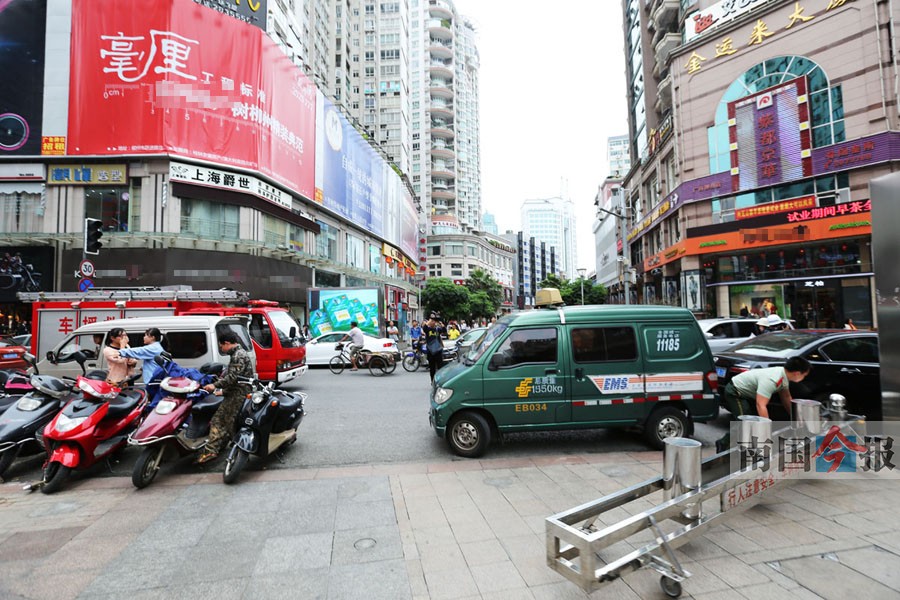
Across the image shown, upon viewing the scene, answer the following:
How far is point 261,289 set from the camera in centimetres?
2398

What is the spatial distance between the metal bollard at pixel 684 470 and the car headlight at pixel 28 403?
22.6 feet

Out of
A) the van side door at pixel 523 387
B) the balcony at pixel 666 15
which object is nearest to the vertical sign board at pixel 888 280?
the van side door at pixel 523 387

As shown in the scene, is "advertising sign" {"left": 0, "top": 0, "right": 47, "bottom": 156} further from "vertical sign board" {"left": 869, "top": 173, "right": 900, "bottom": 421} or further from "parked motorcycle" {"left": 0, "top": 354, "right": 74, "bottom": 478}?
"vertical sign board" {"left": 869, "top": 173, "right": 900, "bottom": 421}

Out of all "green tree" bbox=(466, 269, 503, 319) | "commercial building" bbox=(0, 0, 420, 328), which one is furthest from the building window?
"green tree" bbox=(466, 269, 503, 319)

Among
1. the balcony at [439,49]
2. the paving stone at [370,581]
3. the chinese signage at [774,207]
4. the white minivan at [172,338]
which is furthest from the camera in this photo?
the balcony at [439,49]

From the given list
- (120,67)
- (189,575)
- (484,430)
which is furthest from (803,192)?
(120,67)

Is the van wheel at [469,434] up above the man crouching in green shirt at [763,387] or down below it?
below

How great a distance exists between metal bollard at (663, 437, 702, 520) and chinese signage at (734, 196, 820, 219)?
25849mm

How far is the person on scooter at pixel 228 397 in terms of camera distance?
5.09 m

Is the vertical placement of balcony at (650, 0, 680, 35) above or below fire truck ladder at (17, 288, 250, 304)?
above

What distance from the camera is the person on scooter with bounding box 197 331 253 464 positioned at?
16.7ft

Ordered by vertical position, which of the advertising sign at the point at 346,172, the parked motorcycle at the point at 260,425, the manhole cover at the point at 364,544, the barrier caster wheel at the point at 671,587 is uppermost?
the advertising sign at the point at 346,172

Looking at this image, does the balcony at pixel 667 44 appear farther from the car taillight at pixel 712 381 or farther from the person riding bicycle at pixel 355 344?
the car taillight at pixel 712 381

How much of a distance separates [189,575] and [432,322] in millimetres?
10069
